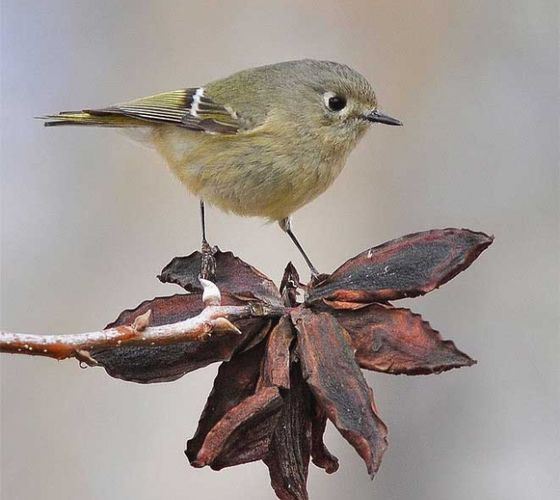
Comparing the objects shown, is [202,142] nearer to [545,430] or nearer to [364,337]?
[364,337]

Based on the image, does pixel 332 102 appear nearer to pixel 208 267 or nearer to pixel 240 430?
pixel 208 267

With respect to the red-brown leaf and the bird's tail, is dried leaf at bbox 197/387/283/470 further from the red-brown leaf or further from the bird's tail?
the bird's tail

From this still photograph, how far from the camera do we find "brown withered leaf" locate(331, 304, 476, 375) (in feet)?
4.37

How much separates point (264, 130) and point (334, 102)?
20 centimetres

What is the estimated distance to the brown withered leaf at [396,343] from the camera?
1.33 m

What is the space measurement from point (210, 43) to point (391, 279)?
10.1ft

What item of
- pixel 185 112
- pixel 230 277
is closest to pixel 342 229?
pixel 185 112

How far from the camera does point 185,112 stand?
2746 millimetres

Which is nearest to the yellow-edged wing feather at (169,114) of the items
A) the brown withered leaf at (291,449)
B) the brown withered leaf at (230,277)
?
the brown withered leaf at (230,277)

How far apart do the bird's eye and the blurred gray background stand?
3.97 feet

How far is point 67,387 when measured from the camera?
3.82 m

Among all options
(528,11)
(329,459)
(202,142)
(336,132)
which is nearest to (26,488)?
(202,142)

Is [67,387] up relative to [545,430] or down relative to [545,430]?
up

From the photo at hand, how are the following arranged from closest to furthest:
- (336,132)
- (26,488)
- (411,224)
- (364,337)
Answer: (364,337) < (336,132) < (26,488) < (411,224)
